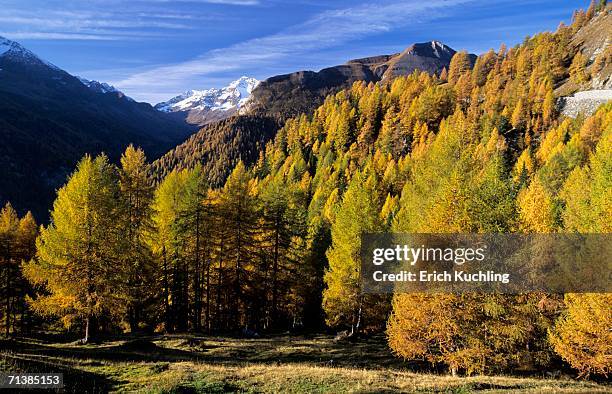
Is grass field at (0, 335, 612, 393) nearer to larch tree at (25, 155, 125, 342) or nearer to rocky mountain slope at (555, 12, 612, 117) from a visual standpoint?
larch tree at (25, 155, 125, 342)

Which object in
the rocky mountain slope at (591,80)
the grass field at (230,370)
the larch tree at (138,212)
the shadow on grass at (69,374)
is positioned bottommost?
the grass field at (230,370)

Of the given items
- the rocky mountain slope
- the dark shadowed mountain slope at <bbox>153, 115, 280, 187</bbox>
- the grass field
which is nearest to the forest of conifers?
the grass field

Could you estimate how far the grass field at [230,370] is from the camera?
1555 centimetres

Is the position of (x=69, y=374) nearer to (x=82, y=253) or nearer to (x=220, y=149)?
(x=82, y=253)

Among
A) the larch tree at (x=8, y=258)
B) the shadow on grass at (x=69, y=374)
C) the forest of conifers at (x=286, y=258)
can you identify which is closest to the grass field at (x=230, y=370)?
the shadow on grass at (x=69, y=374)

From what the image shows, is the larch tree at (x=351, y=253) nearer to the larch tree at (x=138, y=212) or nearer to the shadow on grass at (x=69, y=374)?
the larch tree at (x=138, y=212)

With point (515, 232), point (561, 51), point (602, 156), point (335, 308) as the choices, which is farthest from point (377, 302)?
point (561, 51)

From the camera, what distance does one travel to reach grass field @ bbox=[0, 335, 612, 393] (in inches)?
612

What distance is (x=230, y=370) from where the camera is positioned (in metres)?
18.8

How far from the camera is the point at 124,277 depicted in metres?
26.4

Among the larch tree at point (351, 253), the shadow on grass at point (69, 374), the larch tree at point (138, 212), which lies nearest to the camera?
the shadow on grass at point (69, 374)

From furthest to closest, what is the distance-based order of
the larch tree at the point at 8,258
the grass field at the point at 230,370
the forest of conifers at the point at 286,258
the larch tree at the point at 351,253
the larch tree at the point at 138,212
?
the larch tree at the point at 8,258, the larch tree at the point at 138,212, the larch tree at the point at 351,253, the forest of conifers at the point at 286,258, the grass field at the point at 230,370

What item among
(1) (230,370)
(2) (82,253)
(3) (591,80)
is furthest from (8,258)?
(3) (591,80)

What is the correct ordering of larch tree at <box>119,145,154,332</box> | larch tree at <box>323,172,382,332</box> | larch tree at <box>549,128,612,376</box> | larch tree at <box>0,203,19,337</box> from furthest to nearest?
larch tree at <box>0,203,19,337</box>
larch tree at <box>119,145,154,332</box>
larch tree at <box>323,172,382,332</box>
larch tree at <box>549,128,612,376</box>
